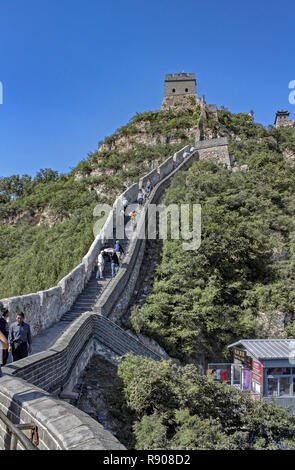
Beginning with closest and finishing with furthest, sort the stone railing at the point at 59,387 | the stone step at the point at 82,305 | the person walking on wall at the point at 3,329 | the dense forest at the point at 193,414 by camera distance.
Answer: the stone railing at the point at 59,387 → the person walking on wall at the point at 3,329 → the dense forest at the point at 193,414 → the stone step at the point at 82,305

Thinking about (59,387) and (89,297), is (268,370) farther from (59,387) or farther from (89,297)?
(59,387)

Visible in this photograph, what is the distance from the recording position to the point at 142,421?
686cm

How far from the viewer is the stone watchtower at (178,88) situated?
4306cm

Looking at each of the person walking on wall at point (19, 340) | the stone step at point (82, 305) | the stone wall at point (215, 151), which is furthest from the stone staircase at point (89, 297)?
the stone wall at point (215, 151)

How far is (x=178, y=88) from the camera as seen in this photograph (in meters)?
43.9

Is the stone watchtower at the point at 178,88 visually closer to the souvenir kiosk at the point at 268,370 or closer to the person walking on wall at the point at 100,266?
the person walking on wall at the point at 100,266

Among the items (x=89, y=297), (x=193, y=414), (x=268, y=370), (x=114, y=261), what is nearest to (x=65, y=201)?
(x=114, y=261)

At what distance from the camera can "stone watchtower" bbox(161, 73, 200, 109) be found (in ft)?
141

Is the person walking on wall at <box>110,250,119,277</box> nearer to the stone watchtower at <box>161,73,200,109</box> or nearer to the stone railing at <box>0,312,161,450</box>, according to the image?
the stone railing at <box>0,312,161,450</box>

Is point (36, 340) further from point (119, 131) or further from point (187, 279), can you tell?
point (119, 131)

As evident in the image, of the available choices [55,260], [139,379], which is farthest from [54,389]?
[55,260]

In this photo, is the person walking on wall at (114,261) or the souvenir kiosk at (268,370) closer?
the souvenir kiosk at (268,370)

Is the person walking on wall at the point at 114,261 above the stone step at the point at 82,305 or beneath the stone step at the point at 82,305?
above

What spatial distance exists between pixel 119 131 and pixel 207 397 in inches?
1325
